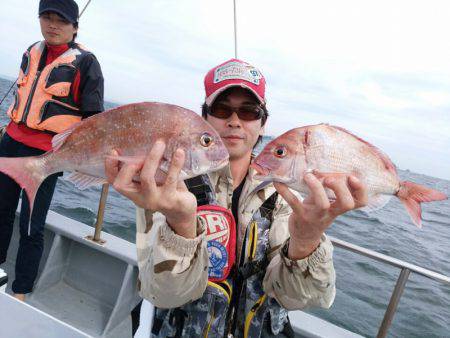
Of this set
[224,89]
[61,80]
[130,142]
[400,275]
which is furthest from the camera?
[61,80]

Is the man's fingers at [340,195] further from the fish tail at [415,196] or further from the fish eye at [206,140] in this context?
the fish eye at [206,140]

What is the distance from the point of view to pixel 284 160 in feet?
5.93

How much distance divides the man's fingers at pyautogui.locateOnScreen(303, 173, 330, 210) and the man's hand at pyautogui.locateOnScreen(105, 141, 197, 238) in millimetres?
574

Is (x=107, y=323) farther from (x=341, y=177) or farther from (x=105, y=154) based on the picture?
(x=341, y=177)

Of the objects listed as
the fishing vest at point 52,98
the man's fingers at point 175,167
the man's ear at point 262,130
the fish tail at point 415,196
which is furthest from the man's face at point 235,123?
the fishing vest at point 52,98

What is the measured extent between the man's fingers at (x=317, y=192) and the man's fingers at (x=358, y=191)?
0.59 ft

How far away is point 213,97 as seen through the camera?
226cm

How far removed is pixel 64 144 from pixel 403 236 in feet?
51.6

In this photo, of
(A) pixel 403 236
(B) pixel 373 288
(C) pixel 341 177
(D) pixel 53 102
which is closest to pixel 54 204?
(D) pixel 53 102

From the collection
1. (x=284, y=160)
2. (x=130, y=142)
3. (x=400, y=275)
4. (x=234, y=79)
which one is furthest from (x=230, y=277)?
(x=400, y=275)

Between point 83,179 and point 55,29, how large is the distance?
2.13 meters

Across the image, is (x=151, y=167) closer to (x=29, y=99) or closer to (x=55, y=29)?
(x=29, y=99)

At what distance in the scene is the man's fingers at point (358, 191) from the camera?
175 centimetres

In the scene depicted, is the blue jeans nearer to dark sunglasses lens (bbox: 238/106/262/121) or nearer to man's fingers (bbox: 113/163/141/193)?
man's fingers (bbox: 113/163/141/193)
